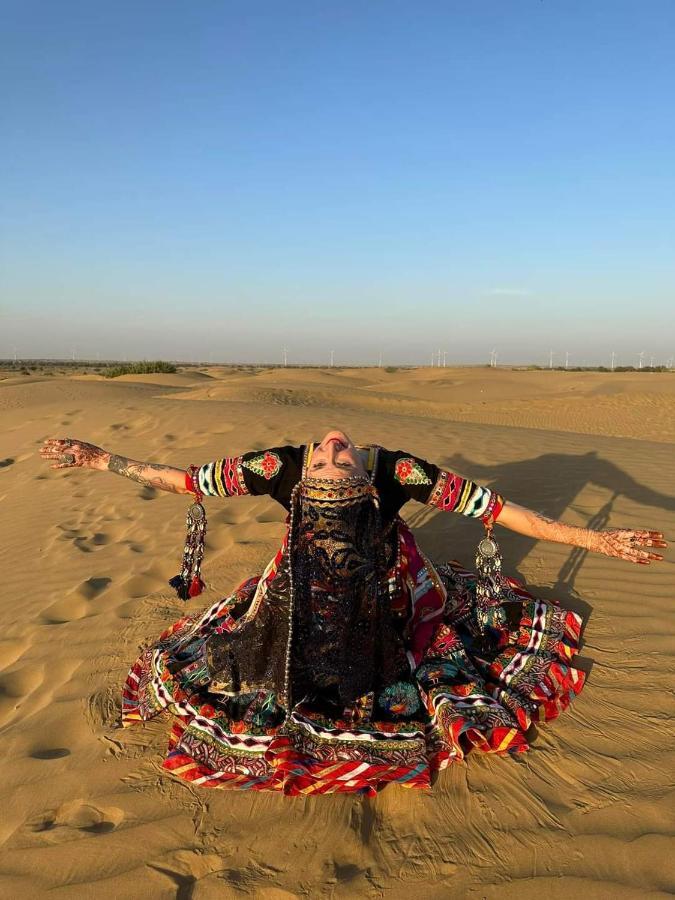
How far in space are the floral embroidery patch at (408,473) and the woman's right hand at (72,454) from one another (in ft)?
6.04

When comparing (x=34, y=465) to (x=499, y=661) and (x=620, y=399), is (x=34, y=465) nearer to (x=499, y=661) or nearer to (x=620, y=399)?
(x=499, y=661)

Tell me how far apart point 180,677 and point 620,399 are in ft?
67.8

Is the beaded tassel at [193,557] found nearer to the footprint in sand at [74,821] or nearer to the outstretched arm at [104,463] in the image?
the outstretched arm at [104,463]

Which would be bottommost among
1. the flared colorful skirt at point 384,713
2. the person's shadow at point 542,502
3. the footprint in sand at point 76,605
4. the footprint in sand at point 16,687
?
the footprint in sand at point 16,687

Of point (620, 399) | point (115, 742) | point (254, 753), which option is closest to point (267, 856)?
point (254, 753)

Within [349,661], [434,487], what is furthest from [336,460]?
[349,661]

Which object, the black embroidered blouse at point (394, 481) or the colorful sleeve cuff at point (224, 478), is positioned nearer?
the black embroidered blouse at point (394, 481)

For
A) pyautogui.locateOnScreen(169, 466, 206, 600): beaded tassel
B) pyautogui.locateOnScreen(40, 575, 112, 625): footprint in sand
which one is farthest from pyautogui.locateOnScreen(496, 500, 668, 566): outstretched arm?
pyautogui.locateOnScreen(40, 575, 112, 625): footprint in sand

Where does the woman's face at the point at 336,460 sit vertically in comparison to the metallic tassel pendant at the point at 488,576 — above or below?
above

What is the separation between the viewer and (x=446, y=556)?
18.2ft

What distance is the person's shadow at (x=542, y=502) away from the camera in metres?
5.04

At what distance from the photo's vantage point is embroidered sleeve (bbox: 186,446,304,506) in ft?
10.8

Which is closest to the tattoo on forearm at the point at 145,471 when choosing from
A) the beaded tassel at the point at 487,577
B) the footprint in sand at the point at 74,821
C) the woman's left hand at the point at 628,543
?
the footprint in sand at the point at 74,821

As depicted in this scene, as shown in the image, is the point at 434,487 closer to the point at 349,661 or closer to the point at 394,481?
the point at 394,481
